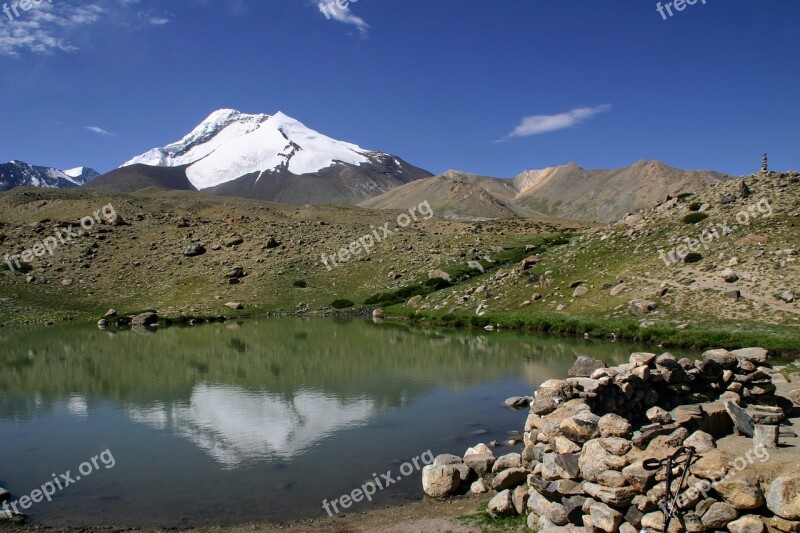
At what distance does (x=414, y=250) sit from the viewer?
94.2 m

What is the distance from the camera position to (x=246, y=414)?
28.4 m

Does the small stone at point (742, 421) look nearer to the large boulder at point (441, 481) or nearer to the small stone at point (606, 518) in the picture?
the small stone at point (606, 518)

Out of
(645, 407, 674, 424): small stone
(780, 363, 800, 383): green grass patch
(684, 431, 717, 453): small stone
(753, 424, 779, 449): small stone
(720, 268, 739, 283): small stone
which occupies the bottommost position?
(780, 363, 800, 383): green grass patch

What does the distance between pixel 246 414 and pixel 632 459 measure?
1959 cm

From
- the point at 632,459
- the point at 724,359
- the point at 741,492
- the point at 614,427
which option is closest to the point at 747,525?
the point at 741,492

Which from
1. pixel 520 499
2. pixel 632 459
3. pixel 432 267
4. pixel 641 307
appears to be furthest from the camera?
pixel 432 267

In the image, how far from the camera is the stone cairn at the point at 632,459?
12594 mm

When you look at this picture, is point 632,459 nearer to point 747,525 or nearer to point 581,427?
point 581,427

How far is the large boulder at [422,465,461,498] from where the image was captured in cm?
1816

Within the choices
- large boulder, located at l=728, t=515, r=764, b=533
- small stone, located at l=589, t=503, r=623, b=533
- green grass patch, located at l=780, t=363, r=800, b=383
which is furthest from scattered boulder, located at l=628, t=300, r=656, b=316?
large boulder, located at l=728, t=515, r=764, b=533

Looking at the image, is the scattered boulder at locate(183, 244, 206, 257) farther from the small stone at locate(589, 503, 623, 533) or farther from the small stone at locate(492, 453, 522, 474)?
the small stone at locate(589, 503, 623, 533)

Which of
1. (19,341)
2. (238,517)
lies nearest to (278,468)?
(238,517)

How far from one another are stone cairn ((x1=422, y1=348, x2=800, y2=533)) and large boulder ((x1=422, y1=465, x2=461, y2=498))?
3 centimetres

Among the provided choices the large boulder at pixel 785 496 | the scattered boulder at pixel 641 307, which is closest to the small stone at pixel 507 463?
the large boulder at pixel 785 496
